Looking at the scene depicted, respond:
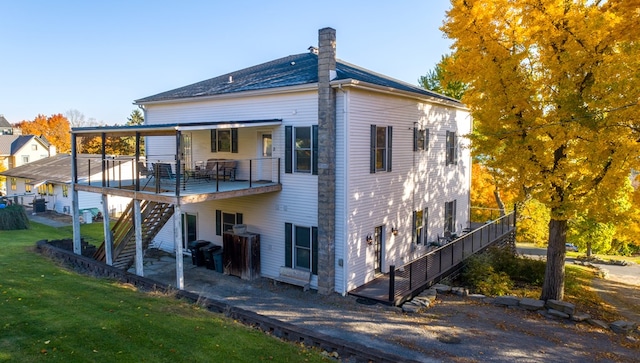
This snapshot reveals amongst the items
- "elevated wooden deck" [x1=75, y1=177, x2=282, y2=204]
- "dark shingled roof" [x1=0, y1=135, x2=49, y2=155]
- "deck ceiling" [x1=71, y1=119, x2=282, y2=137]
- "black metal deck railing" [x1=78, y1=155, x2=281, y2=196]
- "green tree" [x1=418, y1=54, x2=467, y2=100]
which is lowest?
"elevated wooden deck" [x1=75, y1=177, x2=282, y2=204]

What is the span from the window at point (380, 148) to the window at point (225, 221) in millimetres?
5849

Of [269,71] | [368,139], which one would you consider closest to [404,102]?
[368,139]

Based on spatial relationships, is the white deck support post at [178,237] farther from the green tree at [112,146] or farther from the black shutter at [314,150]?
the green tree at [112,146]

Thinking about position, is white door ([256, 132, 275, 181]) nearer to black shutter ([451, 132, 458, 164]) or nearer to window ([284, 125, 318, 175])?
window ([284, 125, 318, 175])

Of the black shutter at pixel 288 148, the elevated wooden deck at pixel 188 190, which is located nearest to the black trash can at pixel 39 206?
the elevated wooden deck at pixel 188 190

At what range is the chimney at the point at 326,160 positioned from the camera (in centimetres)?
1353

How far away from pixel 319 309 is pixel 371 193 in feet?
15.0

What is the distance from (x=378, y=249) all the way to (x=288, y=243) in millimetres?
3444

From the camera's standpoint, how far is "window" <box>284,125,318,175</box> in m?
14.3

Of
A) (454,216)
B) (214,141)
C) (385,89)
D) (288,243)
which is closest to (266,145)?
(214,141)

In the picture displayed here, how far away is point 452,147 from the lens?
70.4 feet

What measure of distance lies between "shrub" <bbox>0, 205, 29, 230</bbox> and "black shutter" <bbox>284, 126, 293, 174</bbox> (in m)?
18.5

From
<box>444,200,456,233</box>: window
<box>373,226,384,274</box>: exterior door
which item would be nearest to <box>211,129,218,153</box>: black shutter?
<box>373,226,384,274</box>: exterior door

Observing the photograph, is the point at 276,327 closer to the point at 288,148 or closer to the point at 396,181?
the point at 288,148
